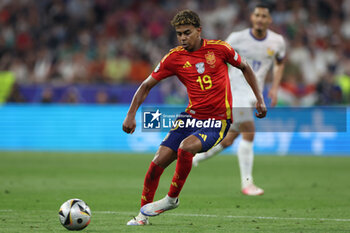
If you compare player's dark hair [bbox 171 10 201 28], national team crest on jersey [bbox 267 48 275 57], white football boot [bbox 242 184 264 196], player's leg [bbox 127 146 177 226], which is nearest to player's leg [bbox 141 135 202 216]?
player's leg [bbox 127 146 177 226]

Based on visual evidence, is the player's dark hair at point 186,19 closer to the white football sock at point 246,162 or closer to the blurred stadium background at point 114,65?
the white football sock at point 246,162

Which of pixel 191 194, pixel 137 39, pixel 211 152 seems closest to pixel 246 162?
pixel 211 152

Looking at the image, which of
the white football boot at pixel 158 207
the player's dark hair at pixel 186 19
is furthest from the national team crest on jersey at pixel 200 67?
the white football boot at pixel 158 207

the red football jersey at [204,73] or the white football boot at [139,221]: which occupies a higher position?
the red football jersey at [204,73]

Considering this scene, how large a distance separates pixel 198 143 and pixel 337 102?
1298cm

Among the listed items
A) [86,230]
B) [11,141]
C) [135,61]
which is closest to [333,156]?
[135,61]

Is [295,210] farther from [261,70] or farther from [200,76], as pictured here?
[261,70]

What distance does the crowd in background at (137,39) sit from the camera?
20.4 metres

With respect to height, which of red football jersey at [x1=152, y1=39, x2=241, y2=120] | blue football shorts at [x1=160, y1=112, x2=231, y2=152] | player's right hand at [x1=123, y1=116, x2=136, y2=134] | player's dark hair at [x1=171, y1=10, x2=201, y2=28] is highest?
player's dark hair at [x1=171, y1=10, x2=201, y2=28]

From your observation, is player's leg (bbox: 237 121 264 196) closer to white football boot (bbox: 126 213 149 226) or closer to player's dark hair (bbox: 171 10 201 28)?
white football boot (bbox: 126 213 149 226)

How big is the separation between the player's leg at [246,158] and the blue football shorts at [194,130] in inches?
123

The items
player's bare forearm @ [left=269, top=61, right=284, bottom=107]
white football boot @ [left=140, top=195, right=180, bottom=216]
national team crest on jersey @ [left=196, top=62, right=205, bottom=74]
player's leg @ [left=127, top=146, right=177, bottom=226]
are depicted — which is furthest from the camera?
player's bare forearm @ [left=269, top=61, right=284, bottom=107]

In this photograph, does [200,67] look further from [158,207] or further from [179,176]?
[158,207]

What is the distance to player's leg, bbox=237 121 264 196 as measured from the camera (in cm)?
1033
